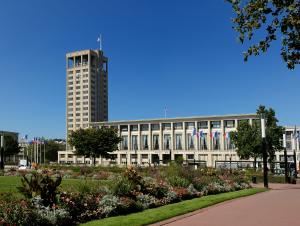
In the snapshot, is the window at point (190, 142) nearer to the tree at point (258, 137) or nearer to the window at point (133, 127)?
the window at point (133, 127)

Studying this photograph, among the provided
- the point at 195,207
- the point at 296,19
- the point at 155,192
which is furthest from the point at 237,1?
the point at 155,192

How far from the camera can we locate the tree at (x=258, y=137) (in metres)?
54.2

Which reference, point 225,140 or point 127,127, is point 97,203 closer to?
point 225,140

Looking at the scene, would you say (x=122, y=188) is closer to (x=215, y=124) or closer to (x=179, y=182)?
(x=179, y=182)

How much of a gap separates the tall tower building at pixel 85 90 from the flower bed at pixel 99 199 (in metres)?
136

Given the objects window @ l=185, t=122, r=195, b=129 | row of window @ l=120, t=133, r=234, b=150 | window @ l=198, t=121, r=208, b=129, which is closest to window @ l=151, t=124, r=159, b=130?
row of window @ l=120, t=133, r=234, b=150

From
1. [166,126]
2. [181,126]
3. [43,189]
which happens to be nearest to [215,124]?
[181,126]

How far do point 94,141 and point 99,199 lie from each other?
69290 millimetres

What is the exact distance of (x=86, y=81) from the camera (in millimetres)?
158500

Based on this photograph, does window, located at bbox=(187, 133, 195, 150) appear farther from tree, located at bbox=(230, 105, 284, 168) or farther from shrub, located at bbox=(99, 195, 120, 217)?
shrub, located at bbox=(99, 195, 120, 217)

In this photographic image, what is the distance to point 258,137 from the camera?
55.3 metres

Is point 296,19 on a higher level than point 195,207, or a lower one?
higher

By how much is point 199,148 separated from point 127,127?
87.3 feet

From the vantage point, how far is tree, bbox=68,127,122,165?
8250 cm
